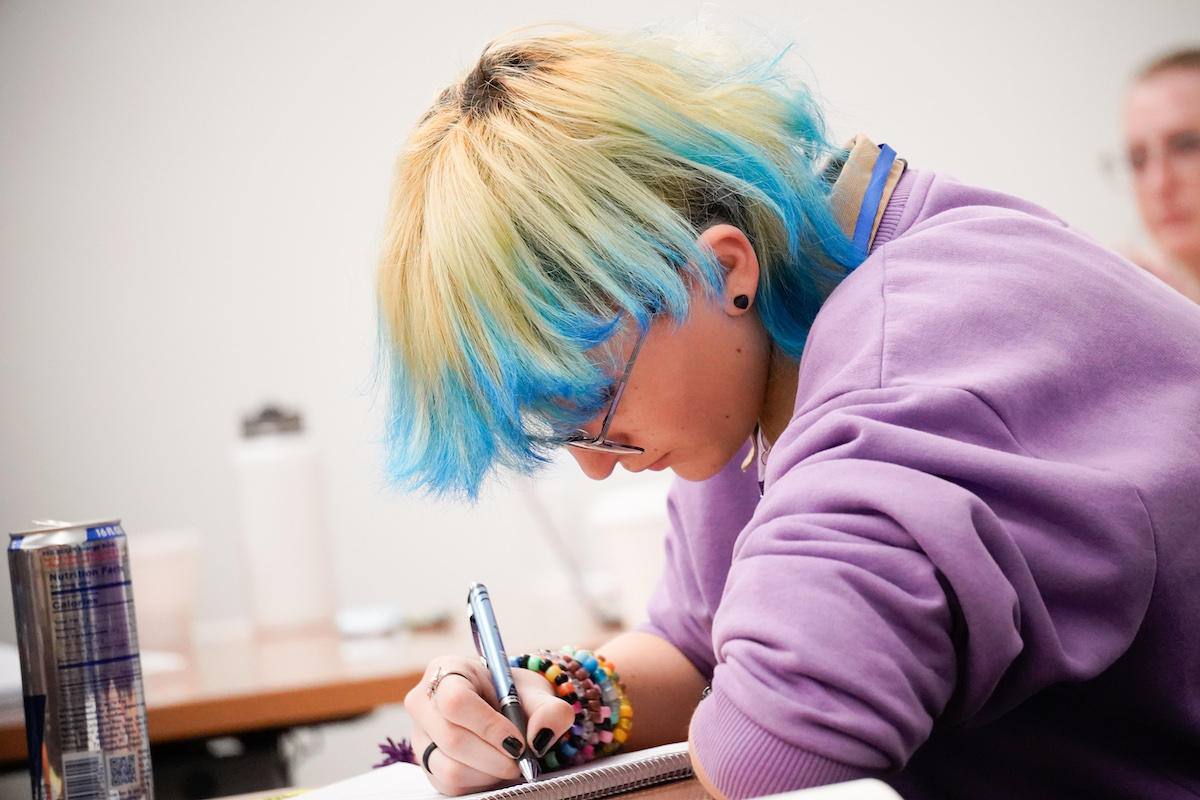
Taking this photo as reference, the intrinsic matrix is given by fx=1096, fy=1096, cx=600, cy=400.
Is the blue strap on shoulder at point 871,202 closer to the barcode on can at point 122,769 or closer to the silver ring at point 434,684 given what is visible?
the silver ring at point 434,684

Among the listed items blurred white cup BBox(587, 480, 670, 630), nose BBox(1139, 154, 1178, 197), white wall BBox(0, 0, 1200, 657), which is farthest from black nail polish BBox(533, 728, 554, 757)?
nose BBox(1139, 154, 1178, 197)

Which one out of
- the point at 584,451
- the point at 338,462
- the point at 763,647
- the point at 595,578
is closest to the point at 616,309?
the point at 584,451

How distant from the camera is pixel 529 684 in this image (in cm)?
92

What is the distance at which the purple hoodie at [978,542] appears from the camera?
21.6 inches

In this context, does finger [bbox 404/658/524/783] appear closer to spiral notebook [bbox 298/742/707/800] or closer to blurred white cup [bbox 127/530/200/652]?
spiral notebook [bbox 298/742/707/800]

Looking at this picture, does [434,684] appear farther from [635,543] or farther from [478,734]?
[635,543]

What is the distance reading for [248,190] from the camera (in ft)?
9.98

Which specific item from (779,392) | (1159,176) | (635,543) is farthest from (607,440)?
(1159,176)

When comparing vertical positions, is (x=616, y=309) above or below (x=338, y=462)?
above

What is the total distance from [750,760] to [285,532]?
1.60 metres

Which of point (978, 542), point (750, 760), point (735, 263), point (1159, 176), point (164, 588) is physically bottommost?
point (164, 588)

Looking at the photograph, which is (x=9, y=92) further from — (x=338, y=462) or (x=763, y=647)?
(x=763, y=647)

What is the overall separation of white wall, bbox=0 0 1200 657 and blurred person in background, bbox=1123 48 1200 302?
12 centimetres

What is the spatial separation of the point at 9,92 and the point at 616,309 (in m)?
2.77
